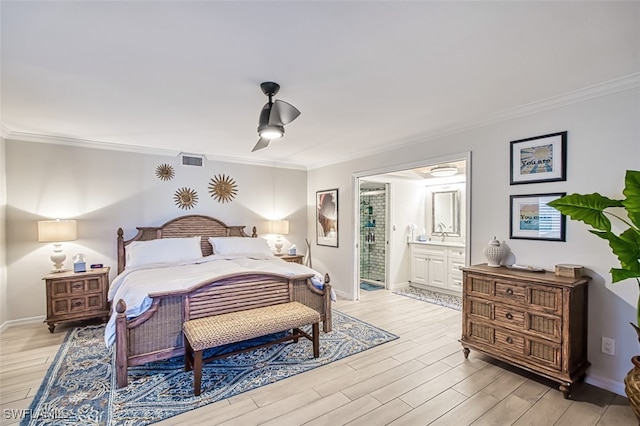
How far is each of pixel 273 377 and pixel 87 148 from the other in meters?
4.07

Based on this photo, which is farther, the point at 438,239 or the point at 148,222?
the point at 438,239

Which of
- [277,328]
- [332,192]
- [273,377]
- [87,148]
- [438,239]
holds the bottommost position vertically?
[273,377]

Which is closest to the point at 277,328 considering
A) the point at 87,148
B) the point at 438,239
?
the point at 87,148

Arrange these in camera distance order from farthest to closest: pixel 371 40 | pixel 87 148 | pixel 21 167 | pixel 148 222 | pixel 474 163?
pixel 148 222 < pixel 87 148 < pixel 21 167 < pixel 474 163 < pixel 371 40

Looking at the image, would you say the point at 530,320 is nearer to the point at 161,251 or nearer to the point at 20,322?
the point at 161,251

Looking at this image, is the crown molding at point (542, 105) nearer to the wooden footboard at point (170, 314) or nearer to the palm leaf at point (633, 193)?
the palm leaf at point (633, 193)

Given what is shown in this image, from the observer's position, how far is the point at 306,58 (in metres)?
2.09

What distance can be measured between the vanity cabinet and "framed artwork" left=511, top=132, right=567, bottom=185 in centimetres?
249

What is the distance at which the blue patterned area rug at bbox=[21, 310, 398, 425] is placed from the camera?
2.19 m

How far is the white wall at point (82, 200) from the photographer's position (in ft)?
12.9

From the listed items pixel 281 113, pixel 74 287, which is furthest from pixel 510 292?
pixel 74 287

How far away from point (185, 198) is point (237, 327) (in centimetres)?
306

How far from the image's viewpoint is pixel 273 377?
2682mm

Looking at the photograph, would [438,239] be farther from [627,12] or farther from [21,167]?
[21,167]
